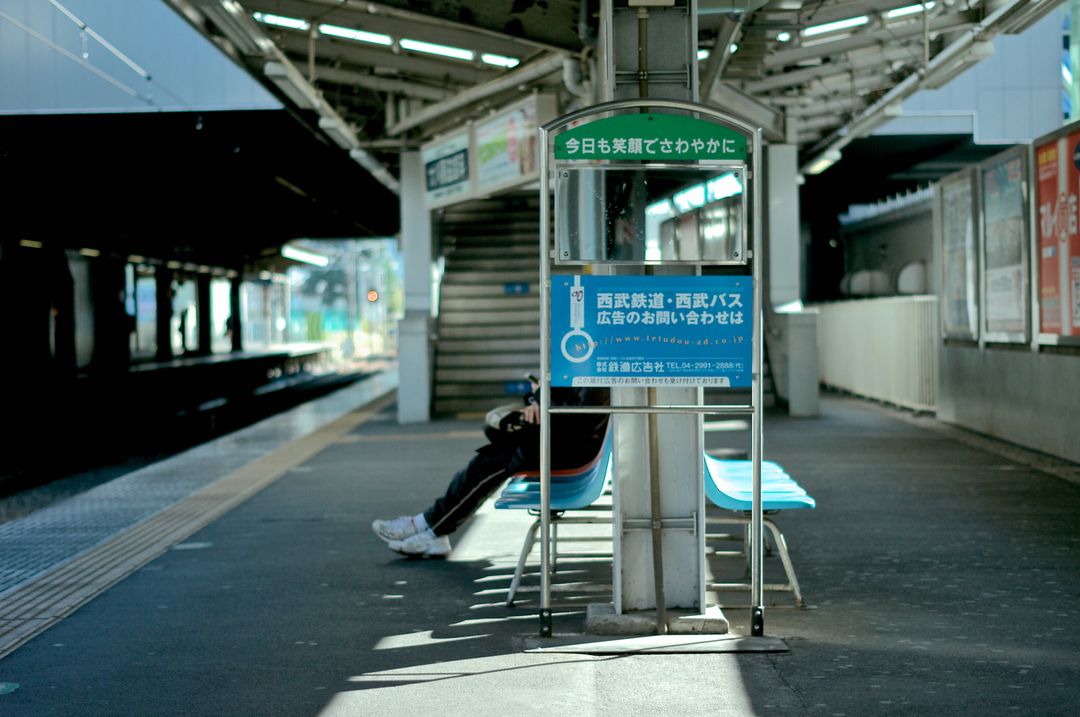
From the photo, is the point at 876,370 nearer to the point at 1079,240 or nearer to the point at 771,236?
the point at 771,236

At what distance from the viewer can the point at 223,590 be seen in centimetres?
598

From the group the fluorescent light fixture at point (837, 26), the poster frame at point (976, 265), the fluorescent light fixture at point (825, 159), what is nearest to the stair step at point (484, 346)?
the fluorescent light fixture at point (825, 159)

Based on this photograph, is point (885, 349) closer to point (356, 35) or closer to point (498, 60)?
point (498, 60)

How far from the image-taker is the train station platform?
424 centimetres

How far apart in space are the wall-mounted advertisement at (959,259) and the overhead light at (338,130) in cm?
620

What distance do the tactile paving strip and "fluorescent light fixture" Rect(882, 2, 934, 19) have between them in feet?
20.6

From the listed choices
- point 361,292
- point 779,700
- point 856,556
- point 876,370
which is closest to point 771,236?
point 876,370

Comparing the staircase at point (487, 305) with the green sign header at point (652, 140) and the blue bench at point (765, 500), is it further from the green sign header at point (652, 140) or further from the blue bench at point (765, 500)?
the green sign header at point (652, 140)

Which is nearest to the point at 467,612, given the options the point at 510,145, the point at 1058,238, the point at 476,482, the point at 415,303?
the point at 476,482

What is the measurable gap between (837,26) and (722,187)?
7613 millimetres

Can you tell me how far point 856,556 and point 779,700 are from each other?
8.57 feet

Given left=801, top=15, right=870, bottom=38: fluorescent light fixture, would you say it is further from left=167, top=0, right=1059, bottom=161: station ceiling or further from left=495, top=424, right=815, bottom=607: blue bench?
left=495, top=424, right=815, bottom=607: blue bench

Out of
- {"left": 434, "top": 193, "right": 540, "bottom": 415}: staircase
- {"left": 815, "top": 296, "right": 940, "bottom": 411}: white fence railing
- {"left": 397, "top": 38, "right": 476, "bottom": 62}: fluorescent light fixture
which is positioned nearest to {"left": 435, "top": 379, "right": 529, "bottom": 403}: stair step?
{"left": 434, "top": 193, "right": 540, "bottom": 415}: staircase

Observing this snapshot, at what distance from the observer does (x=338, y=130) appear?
14.2 meters
